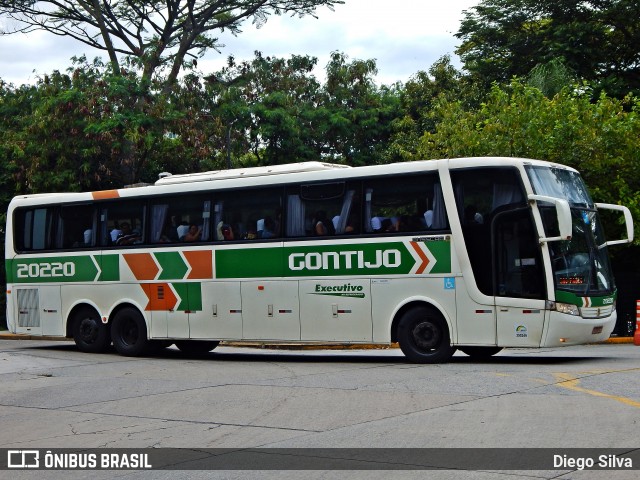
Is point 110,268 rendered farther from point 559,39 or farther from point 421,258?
point 559,39

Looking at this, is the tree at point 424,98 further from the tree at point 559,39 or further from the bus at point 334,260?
the bus at point 334,260

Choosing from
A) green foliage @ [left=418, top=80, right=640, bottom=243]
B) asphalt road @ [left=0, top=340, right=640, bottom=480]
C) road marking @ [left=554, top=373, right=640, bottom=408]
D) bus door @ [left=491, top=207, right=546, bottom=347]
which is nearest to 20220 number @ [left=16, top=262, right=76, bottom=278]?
asphalt road @ [left=0, top=340, right=640, bottom=480]

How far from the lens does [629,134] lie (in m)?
28.2

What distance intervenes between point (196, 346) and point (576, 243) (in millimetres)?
9333

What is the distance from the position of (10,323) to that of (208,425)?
1385 centimetres

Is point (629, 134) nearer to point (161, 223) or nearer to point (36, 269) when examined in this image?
point (161, 223)

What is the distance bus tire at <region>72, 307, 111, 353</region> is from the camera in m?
22.0

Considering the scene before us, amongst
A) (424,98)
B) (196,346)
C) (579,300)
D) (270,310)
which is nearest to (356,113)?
(424,98)

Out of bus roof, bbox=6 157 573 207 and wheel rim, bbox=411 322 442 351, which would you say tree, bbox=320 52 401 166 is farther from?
wheel rim, bbox=411 322 442 351

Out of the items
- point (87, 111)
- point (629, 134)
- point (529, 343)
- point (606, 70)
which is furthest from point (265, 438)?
point (606, 70)

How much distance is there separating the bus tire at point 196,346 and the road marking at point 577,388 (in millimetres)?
9576

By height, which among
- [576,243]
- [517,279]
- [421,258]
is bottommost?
[517,279]

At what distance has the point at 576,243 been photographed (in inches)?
666

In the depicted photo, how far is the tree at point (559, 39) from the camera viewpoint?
3812 centimetres
